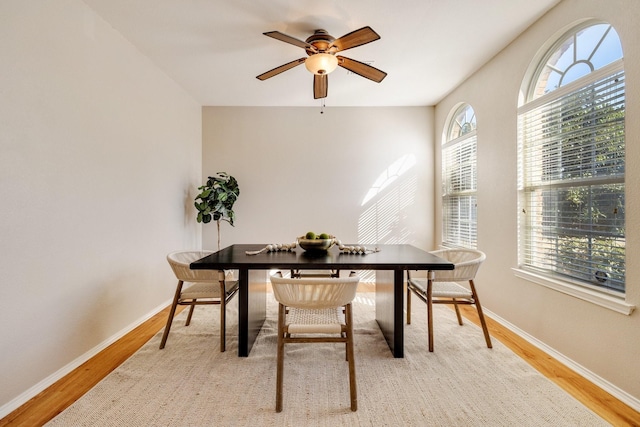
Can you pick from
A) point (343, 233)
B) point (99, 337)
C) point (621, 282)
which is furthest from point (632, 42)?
point (99, 337)

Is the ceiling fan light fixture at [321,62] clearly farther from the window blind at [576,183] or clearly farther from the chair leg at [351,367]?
the chair leg at [351,367]

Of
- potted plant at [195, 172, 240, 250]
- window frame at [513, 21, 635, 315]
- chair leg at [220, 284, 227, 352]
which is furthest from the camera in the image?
potted plant at [195, 172, 240, 250]

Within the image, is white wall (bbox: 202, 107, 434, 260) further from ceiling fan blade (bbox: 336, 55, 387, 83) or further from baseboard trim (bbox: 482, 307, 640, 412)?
baseboard trim (bbox: 482, 307, 640, 412)

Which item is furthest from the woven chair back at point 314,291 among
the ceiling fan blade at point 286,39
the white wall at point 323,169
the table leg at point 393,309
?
the white wall at point 323,169

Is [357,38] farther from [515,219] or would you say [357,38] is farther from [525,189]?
[515,219]

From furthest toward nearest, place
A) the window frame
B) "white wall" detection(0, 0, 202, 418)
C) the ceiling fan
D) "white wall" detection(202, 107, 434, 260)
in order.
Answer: "white wall" detection(202, 107, 434, 260) < the ceiling fan < the window frame < "white wall" detection(0, 0, 202, 418)

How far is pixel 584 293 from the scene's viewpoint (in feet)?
6.36

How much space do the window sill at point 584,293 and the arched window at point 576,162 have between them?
6 cm

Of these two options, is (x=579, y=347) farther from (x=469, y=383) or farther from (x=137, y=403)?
(x=137, y=403)

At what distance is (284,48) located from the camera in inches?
109

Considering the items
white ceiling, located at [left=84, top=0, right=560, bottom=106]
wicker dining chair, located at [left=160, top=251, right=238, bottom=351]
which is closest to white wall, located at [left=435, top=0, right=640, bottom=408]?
white ceiling, located at [left=84, top=0, right=560, bottom=106]

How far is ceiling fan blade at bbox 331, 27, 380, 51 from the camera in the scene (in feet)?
6.51

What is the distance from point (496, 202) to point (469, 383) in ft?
6.03

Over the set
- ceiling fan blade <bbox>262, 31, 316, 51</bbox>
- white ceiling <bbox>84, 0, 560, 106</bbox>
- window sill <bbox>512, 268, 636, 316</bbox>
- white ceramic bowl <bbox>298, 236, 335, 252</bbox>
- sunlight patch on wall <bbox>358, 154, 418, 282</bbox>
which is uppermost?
white ceiling <bbox>84, 0, 560, 106</bbox>
